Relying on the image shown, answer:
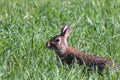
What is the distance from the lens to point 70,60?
771 cm

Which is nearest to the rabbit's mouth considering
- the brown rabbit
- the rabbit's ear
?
the brown rabbit

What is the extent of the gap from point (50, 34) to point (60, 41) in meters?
0.47

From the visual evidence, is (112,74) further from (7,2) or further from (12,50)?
(7,2)

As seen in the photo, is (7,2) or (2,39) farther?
(7,2)

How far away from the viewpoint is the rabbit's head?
25.4ft

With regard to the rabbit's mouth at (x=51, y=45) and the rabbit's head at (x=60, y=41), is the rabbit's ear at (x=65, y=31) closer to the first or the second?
the rabbit's head at (x=60, y=41)

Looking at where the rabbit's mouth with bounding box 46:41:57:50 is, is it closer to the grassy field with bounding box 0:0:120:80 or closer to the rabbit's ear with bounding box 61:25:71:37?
the grassy field with bounding box 0:0:120:80

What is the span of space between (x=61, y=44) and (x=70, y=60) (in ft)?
0.80

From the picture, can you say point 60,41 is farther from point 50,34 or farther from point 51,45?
point 50,34

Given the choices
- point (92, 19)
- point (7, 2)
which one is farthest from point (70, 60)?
point (7, 2)

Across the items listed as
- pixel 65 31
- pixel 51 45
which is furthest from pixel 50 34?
pixel 51 45

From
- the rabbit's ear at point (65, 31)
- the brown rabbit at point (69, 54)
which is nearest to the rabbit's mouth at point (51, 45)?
the brown rabbit at point (69, 54)

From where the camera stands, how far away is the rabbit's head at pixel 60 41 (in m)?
7.75

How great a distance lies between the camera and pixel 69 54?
7.76 metres
